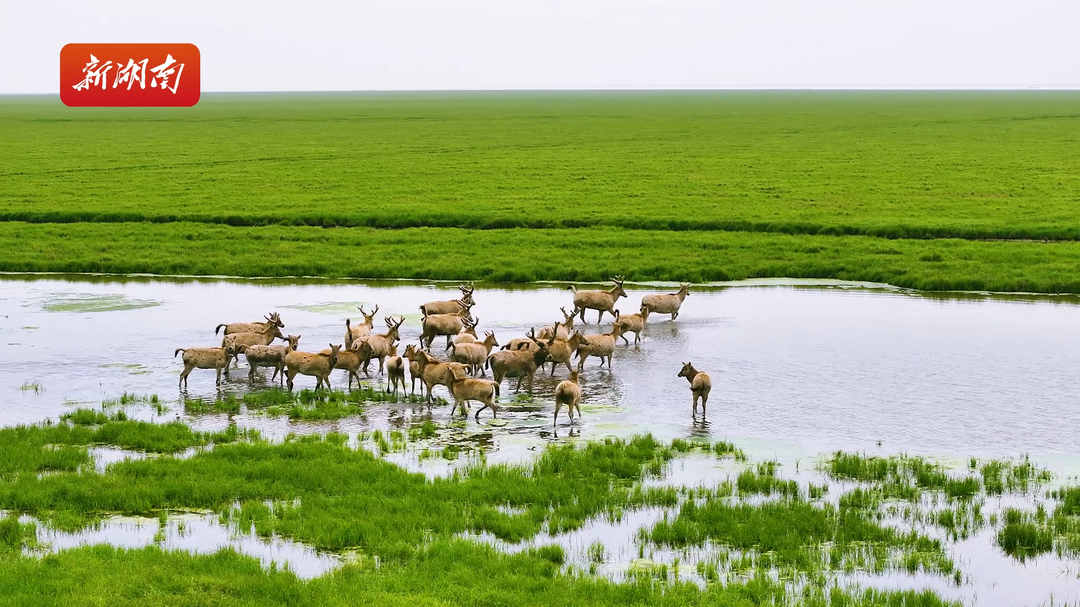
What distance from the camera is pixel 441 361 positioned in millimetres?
21875

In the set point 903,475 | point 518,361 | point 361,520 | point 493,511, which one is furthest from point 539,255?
point 361,520

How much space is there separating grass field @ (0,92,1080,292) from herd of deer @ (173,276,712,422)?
11250 millimetres

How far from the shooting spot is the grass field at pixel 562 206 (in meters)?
36.2

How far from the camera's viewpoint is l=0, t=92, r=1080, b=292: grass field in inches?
1426

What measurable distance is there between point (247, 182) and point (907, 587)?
53.3 meters

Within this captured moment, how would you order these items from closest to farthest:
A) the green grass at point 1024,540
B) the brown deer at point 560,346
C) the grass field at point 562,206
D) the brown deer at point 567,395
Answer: the green grass at point 1024,540 < the brown deer at point 567,395 < the brown deer at point 560,346 < the grass field at point 562,206

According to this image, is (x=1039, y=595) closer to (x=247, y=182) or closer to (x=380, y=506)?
(x=380, y=506)

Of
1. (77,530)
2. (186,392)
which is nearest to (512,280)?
(186,392)

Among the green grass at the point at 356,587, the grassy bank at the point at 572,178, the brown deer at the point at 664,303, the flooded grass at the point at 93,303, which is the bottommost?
the green grass at the point at 356,587

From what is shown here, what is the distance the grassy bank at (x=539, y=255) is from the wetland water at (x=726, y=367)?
165 cm

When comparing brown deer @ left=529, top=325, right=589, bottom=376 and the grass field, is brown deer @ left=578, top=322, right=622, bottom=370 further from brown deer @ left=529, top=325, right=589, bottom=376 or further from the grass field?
the grass field

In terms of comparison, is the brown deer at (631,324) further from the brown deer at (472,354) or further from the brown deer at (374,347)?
the brown deer at (374,347)

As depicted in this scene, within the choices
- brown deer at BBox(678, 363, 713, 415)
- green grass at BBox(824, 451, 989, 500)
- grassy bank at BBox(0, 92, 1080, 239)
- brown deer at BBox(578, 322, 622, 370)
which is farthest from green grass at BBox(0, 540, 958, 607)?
grassy bank at BBox(0, 92, 1080, 239)

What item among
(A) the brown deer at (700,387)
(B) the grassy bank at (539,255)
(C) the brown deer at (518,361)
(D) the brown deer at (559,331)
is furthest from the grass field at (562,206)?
(A) the brown deer at (700,387)
